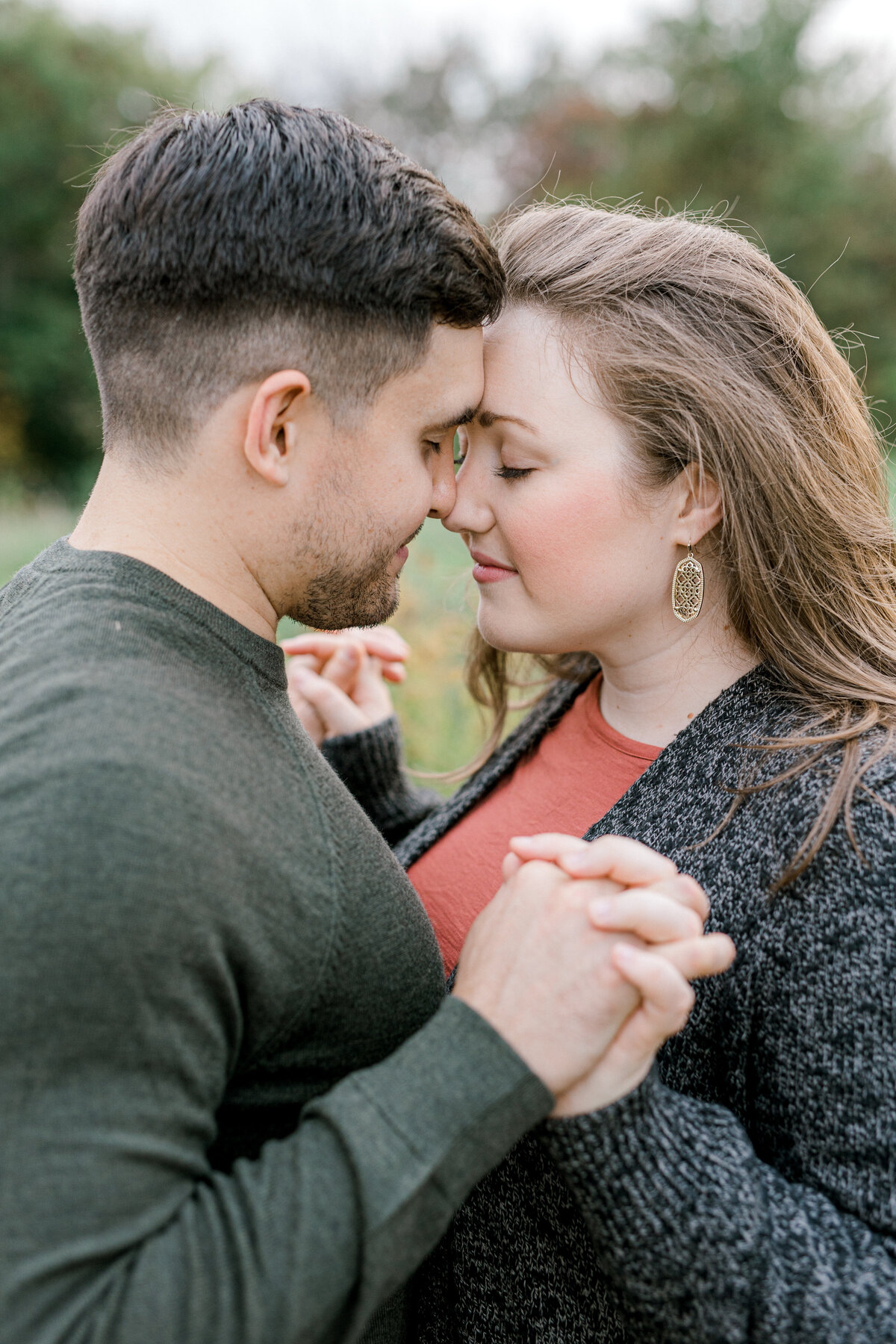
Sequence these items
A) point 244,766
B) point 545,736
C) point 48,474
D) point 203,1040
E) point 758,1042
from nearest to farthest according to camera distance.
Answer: point 203,1040
point 244,766
point 758,1042
point 545,736
point 48,474

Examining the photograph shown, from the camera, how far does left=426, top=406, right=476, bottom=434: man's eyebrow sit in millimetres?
1798

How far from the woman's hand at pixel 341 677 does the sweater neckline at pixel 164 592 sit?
45.3 inches

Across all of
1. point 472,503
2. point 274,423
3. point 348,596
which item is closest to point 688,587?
point 472,503

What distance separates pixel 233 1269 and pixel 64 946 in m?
0.38

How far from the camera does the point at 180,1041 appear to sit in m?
1.02

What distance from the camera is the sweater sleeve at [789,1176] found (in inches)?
50.1

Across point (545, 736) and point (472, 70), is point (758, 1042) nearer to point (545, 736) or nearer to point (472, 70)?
point (545, 736)

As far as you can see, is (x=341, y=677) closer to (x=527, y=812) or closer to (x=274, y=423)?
(x=527, y=812)

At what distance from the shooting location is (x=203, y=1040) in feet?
3.48

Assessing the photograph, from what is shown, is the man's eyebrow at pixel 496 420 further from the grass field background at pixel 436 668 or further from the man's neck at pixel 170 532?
the grass field background at pixel 436 668

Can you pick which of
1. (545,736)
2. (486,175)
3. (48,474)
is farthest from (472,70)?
(545,736)

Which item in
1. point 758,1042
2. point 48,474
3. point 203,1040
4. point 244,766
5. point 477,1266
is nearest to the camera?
point 203,1040

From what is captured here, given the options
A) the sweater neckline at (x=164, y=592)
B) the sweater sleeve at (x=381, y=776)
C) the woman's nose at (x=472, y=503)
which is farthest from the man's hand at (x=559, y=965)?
the sweater sleeve at (x=381, y=776)

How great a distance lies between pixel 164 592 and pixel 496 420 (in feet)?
3.01
